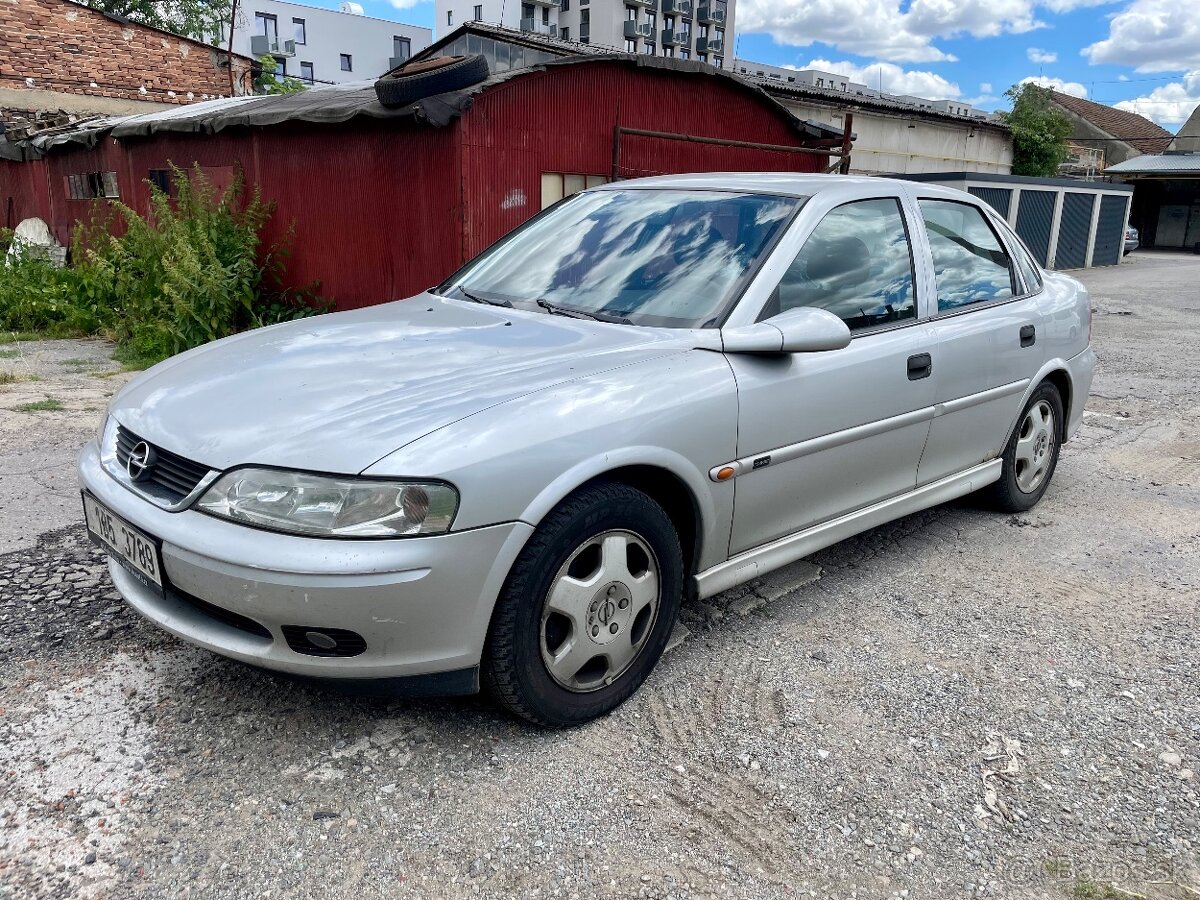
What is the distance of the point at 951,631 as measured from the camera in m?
3.42

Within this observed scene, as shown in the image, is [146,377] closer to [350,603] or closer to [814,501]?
[350,603]

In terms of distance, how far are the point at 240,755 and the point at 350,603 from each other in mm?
682

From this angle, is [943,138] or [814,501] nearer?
[814,501]

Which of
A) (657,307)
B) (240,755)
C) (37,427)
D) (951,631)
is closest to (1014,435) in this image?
(951,631)

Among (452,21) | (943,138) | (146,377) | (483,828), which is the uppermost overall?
(452,21)

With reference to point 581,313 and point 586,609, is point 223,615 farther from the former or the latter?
point 581,313

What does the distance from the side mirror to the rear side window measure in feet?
3.47

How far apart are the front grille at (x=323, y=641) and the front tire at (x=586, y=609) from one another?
13.6 inches

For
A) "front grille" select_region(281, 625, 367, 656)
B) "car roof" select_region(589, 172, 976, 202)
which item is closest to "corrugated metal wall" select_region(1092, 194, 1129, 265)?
"car roof" select_region(589, 172, 976, 202)

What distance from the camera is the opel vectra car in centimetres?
229

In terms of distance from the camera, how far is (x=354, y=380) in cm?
269

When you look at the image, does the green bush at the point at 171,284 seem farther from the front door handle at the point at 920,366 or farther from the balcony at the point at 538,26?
the balcony at the point at 538,26

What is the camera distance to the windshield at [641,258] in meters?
3.19

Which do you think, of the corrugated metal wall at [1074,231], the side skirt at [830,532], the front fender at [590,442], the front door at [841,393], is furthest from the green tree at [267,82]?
the front fender at [590,442]
